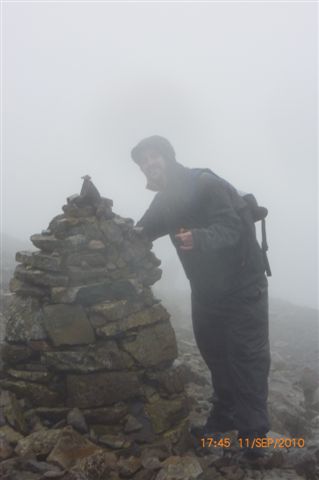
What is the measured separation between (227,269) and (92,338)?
243cm

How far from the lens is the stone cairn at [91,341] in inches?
251

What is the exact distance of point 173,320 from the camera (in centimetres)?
2203

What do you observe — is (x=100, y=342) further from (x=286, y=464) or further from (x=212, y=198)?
(x=286, y=464)

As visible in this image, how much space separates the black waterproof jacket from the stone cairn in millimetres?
884

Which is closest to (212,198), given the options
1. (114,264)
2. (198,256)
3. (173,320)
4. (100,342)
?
(198,256)

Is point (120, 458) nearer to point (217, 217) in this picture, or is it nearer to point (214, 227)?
point (214, 227)

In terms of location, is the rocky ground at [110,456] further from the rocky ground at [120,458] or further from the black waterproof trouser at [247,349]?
the black waterproof trouser at [247,349]

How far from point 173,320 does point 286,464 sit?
15487 mm

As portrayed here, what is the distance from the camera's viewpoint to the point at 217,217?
251 inches

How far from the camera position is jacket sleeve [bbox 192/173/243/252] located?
607 centimetres

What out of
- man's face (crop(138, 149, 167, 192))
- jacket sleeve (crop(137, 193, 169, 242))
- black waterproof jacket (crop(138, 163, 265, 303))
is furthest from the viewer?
jacket sleeve (crop(137, 193, 169, 242))
